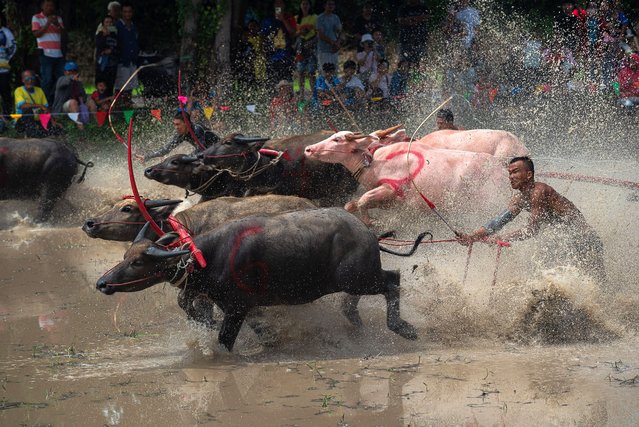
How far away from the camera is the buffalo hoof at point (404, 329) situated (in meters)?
7.47

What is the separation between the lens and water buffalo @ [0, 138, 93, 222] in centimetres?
1257

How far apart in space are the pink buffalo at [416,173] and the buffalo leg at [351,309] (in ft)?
4.38

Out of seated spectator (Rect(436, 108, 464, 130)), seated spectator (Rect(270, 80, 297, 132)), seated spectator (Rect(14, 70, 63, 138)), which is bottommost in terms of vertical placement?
seated spectator (Rect(14, 70, 63, 138))

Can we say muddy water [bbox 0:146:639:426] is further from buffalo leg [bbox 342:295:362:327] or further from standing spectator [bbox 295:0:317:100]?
standing spectator [bbox 295:0:317:100]

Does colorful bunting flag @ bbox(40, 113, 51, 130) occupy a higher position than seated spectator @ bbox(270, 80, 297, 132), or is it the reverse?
seated spectator @ bbox(270, 80, 297, 132)

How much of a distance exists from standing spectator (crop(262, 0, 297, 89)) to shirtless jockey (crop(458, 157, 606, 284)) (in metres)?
8.70

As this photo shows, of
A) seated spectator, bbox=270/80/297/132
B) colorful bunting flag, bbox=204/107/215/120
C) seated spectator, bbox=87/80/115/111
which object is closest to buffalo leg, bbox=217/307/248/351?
colorful bunting flag, bbox=204/107/215/120

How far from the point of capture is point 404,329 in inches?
295

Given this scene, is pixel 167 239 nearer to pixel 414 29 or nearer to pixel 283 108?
pixel 283 108

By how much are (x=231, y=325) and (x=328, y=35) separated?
9548mm

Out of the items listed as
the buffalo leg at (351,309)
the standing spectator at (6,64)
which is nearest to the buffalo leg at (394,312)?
the buffalo leg at (351,309)

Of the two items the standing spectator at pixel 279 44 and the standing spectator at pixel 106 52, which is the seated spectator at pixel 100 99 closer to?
the standing spectator at pixel 106 52

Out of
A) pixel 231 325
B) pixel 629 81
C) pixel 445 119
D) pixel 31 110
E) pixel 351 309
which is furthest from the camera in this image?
pixel 31 110

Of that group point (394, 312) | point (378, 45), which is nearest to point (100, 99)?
point (378, 45)
